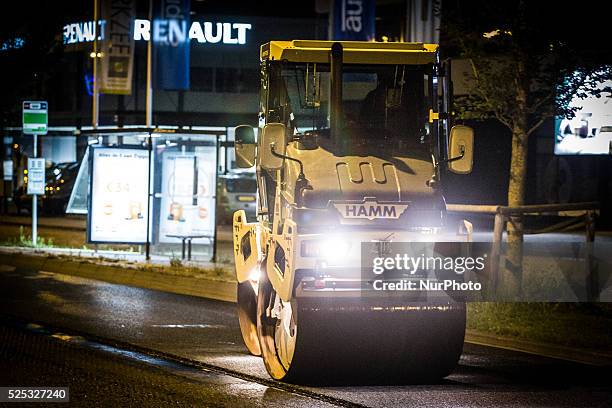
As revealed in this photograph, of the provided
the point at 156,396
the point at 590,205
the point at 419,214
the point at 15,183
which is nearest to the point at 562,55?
the point at 590,205

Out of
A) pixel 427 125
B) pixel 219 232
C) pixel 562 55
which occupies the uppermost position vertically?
pixel 562 55

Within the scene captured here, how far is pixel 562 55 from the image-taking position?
16.2m

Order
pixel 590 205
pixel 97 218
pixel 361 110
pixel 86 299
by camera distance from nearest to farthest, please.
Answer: pixel 361 110, pixel 590 205, pixel 86 299, pixel 97 218

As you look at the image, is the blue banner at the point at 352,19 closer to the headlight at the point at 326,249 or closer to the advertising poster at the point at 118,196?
the advertising poster at the point at 118,196

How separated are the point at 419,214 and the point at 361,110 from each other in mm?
1433

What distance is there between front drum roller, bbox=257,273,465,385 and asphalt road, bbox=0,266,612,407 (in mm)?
221

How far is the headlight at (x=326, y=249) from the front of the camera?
988cm

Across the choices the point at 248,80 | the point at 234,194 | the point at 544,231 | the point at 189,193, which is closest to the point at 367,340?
the point at 544,231

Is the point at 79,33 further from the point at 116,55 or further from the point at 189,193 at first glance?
the point at 189,193

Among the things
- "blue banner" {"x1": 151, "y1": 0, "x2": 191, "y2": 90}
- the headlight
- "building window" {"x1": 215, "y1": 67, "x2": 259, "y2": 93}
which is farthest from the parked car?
the headlight

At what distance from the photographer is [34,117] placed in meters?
25.9

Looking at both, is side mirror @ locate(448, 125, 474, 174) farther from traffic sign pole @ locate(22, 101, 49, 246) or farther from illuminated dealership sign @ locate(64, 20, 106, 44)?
illuminated dealership sign @ locate(64, 20, 106, 44)

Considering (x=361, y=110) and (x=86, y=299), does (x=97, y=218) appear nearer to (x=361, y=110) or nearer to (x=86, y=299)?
(x=86, y=299)

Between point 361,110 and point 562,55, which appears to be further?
point 562,55
